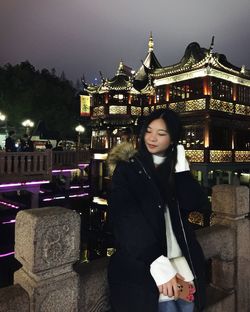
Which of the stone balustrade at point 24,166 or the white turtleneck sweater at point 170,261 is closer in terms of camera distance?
the white turtleneck sweater at point 170,261

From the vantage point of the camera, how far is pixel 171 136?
2.34m

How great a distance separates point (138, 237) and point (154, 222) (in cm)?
16

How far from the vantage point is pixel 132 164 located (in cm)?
218

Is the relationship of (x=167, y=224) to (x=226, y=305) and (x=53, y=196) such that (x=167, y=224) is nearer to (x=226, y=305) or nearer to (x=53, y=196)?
(x=226, y=305)

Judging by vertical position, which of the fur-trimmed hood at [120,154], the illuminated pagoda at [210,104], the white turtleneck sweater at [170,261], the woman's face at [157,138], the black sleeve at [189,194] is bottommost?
the white turtleneck sweater at [170,261]

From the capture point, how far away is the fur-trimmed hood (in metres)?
2.30

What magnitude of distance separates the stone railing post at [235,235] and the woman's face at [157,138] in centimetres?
180

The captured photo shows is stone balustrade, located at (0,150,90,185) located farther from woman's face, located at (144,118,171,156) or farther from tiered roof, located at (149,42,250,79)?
tiered roof, located at (149,42,250,79)

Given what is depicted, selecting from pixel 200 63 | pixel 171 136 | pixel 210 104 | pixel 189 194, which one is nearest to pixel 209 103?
pixel 210 104

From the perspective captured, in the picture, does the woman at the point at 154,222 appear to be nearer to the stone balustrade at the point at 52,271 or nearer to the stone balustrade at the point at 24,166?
the stone balustrade at the point at 52,271

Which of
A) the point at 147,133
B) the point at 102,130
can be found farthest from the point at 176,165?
the point at 102,130

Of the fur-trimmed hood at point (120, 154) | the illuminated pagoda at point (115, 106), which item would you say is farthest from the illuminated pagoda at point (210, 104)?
the fur-trimmed hood at point (120, 154)

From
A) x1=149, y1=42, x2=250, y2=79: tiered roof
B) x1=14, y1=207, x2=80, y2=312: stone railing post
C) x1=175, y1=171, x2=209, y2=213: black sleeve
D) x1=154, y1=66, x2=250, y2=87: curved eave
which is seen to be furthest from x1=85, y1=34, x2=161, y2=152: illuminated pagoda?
x1=14, y1=207, x2=80, y2=312: stone railing post

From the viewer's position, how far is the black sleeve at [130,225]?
1937mm
